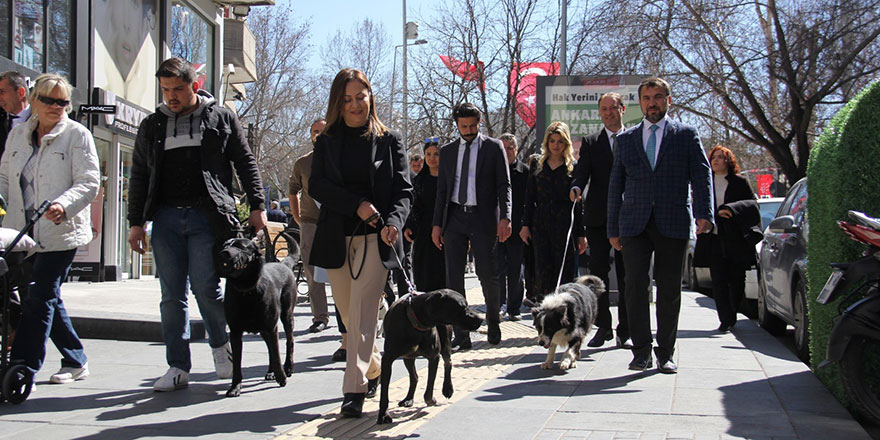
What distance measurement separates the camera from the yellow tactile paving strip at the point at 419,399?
4.53m

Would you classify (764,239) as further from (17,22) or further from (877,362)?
(17,22)

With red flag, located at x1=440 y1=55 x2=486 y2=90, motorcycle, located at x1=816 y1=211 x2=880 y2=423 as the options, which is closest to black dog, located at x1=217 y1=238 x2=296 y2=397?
motorcycle, located at x1=816 y1=211 x2=880 y2=423

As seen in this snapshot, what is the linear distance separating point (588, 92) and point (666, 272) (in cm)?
1192

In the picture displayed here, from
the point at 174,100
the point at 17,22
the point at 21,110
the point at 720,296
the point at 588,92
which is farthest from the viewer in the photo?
the point at 588,92

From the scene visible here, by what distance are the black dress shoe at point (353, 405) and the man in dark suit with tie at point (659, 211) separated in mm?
2439

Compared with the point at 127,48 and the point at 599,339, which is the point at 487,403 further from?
the point at 127,48

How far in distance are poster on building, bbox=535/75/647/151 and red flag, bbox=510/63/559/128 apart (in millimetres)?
9388

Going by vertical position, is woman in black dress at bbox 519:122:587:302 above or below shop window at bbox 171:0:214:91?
below

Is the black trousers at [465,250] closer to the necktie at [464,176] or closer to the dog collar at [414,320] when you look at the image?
the necktie at [464,176]

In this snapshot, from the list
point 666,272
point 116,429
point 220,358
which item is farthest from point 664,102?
point 116,429

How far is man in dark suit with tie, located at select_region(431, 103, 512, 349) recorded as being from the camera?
738 cm

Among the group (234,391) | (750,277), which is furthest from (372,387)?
(750,277)

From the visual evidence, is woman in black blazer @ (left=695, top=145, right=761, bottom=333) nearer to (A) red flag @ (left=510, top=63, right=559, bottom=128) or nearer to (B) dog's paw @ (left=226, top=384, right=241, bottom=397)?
(B) dog's paw @ (left=226, top=384, right=241, bottom=397)

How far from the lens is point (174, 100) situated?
18.8 ft
